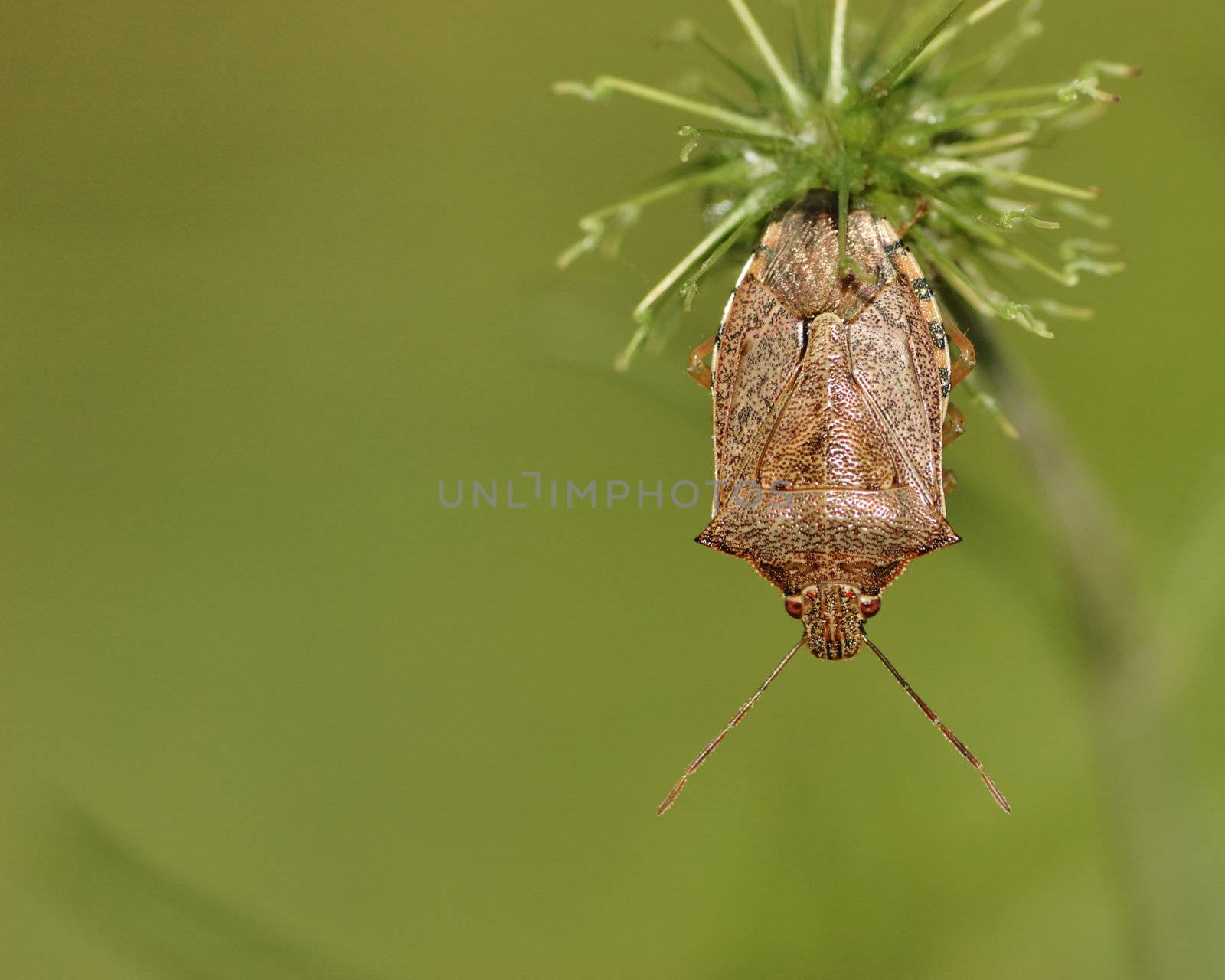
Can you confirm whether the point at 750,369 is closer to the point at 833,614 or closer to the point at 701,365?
the point at 701,365

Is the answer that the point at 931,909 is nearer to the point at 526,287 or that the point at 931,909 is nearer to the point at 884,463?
the point at 884,463

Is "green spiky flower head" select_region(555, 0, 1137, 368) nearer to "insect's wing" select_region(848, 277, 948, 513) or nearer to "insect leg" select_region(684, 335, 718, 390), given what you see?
"insect's wing" select_region(848, 277, 948, 513)

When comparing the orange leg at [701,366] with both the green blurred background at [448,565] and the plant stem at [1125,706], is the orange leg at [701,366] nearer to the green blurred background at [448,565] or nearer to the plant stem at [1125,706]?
the plant stem at [1125,706]

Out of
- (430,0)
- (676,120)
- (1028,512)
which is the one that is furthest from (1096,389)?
(430,0)

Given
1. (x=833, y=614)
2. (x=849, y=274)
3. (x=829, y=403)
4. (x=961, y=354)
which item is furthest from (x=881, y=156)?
(x=833, y=614)

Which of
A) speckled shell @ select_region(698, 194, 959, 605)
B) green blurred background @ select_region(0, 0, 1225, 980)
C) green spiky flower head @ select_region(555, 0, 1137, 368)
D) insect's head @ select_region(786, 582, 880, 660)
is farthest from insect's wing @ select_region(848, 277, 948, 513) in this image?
green blurred background @ select_region(0, 0, 1225, 980)

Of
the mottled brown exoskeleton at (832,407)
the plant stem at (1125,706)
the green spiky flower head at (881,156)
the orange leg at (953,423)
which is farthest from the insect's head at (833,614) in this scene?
the green spiky flower head at (881,156)
